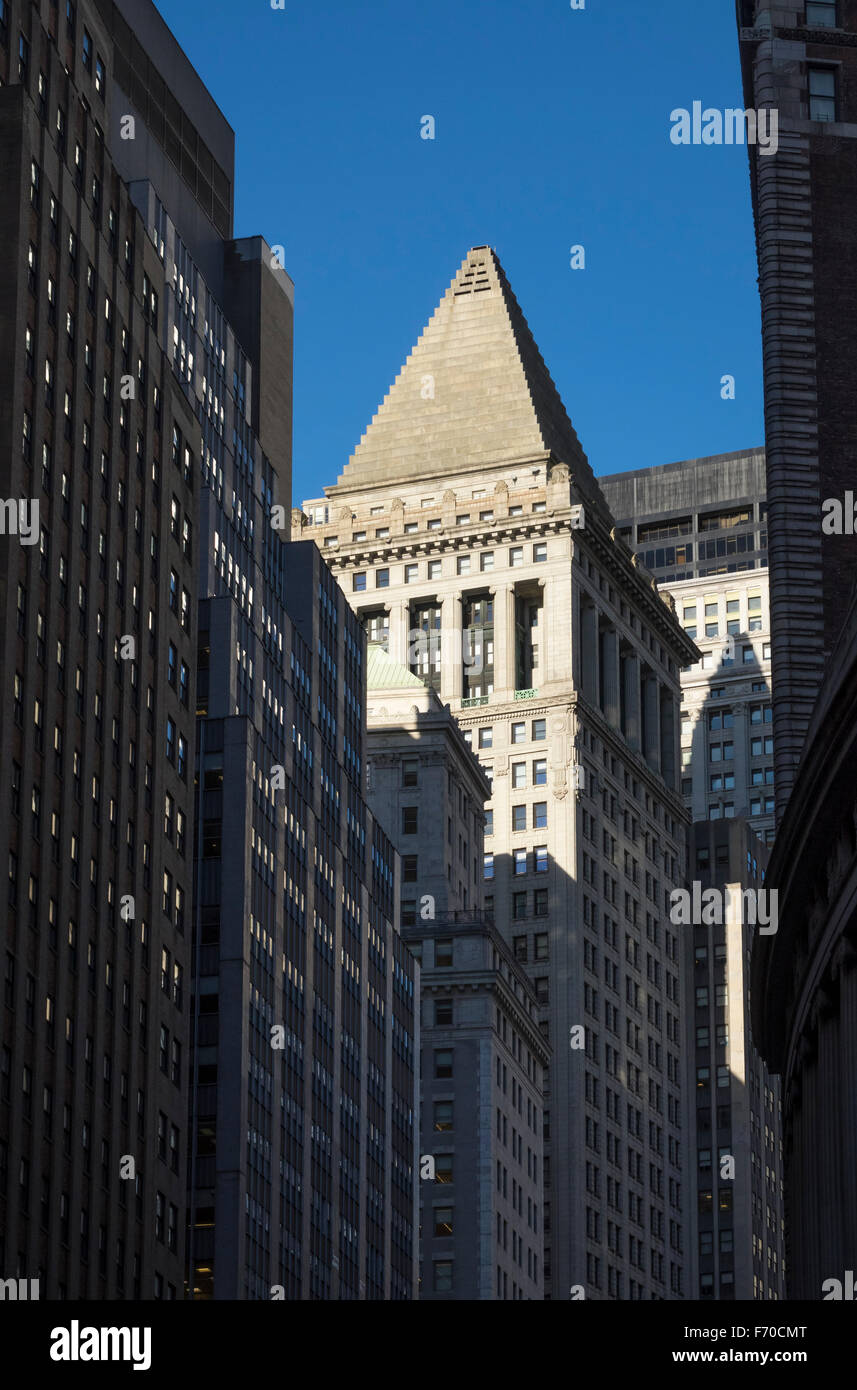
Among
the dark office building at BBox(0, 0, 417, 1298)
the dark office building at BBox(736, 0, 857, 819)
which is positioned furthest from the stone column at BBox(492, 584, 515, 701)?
the dark office building at BBox(736, 0, 857, 819)

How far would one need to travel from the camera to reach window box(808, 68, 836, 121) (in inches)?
2928

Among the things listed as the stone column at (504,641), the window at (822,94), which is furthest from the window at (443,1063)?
the window at (822,94)

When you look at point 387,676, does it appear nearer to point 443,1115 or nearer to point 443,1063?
point 443,1063

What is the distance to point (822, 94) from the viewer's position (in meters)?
74.7

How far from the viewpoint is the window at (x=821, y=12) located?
7464 cm

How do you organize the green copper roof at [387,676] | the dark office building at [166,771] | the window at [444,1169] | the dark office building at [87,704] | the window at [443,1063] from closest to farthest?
the dark office building at [87,704] < the dark office building at [166,771] < the window at [444,1169] < the window at [443,1063] < the green copper roof at [387,676]

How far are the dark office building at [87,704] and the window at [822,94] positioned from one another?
31.5 m

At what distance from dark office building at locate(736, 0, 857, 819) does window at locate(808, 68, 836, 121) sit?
3 cm

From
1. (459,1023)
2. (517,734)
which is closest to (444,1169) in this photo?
(459,1023)

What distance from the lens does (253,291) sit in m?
150

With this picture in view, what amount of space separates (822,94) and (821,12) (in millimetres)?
2305

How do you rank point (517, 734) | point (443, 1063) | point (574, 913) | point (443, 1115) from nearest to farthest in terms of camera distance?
point (443, 1115), point (443, 1063), point (574, 913), point (517, 734)

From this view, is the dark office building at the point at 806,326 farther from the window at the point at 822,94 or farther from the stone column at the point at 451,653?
the stone column at the point at 451,653
